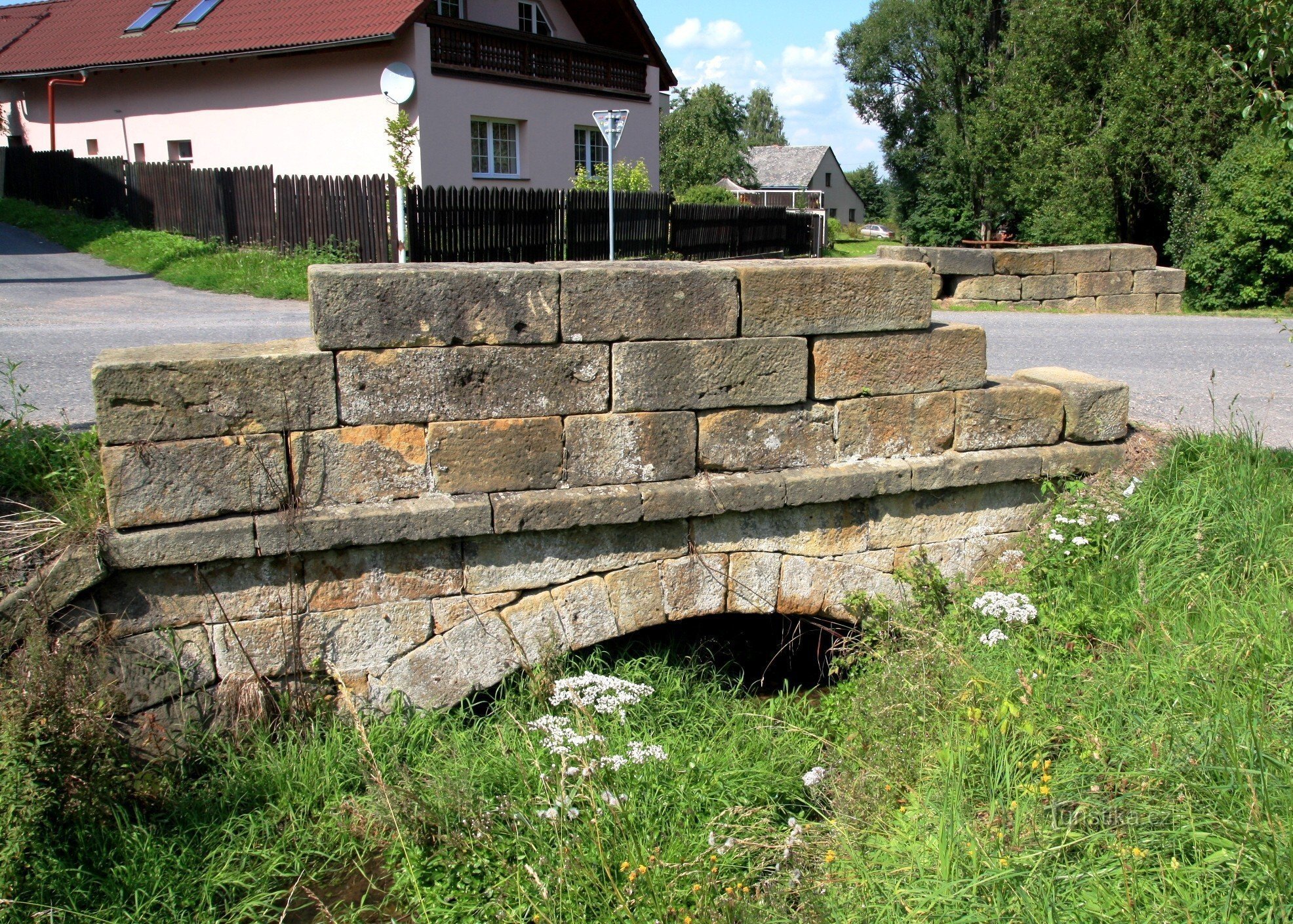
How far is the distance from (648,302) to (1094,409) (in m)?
2.66

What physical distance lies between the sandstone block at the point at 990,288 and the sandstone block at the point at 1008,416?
836cm

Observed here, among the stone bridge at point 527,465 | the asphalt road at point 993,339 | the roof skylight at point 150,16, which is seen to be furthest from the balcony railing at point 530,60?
the stone bridge at point 527,465

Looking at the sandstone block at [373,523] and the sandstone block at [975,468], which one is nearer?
the sandstone block at [373,523]

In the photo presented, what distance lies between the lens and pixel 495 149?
19375 mm

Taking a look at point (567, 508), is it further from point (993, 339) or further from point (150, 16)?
point (150, 16)

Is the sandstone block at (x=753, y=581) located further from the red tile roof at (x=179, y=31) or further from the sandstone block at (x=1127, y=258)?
the red tile roof at (x=179, y=31)

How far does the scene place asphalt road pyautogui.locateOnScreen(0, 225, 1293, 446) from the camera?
273 inches

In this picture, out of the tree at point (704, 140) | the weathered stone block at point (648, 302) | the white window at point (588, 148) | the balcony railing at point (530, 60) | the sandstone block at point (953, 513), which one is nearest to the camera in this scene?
the weathered stone block at point (648, 302)

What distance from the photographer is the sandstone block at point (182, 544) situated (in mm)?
4180

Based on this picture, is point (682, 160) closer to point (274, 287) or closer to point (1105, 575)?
point (274, 287)

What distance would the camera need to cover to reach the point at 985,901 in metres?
3.12

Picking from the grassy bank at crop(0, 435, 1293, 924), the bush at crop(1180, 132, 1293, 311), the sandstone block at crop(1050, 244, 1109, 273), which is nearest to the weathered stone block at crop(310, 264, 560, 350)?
the grassy bank at crop(0, 435, 1293, 924)

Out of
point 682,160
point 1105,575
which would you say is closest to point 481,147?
point 1105,575

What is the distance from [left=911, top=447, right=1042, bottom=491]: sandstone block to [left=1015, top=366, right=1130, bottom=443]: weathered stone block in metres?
0.28
